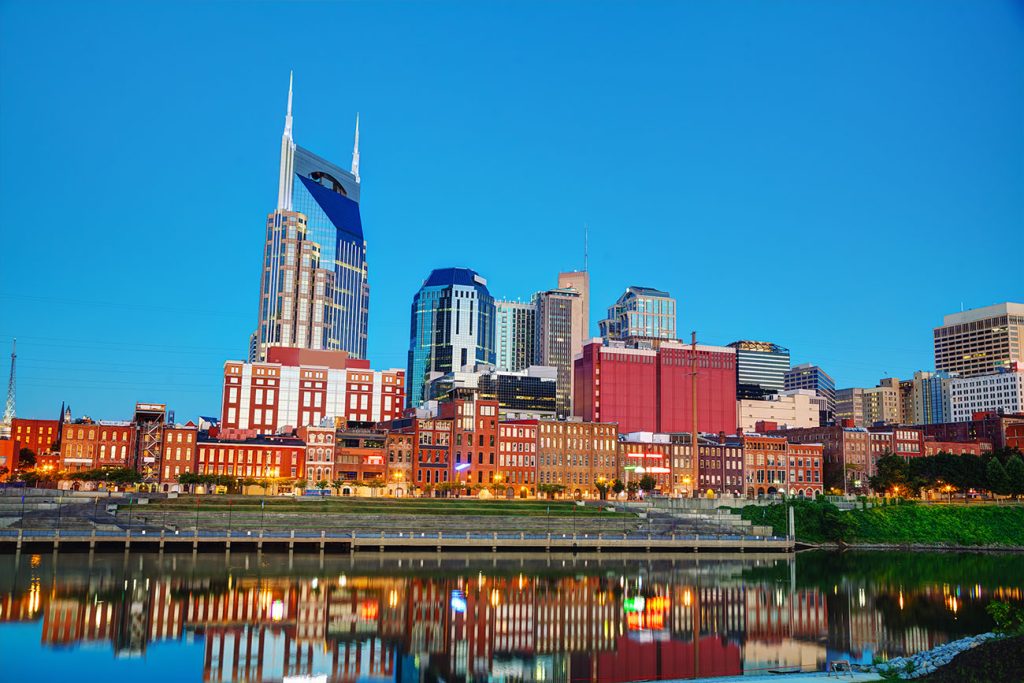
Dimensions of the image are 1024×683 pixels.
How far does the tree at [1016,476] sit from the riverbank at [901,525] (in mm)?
13427

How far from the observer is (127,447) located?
158 meters

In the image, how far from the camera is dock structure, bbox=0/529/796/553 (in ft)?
301

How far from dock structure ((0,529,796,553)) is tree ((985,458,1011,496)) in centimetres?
5316

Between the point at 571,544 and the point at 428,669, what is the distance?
Answer: 64.4 m

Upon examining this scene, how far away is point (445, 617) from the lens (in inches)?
2297

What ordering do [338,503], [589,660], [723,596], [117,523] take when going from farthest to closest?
[338,503] → [117,523] → [723,596] → [589,660]

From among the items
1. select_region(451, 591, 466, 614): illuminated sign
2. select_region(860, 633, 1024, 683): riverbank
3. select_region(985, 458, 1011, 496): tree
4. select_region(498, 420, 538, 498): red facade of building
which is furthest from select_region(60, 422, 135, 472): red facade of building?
select_region(860, 633, 1024, 683): riverbank

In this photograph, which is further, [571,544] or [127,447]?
[127,447]

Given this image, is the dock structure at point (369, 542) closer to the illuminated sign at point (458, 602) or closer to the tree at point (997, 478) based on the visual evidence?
the illuminated sign at point (458, 602)

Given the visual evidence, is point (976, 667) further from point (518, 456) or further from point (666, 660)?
point (518, 456)

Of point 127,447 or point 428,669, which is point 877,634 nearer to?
point 428,669

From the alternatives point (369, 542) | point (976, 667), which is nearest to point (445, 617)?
point (976, 667)

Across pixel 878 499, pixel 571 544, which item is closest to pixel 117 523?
pixel 571 544

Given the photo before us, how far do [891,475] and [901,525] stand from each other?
30.4 m
